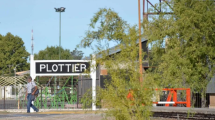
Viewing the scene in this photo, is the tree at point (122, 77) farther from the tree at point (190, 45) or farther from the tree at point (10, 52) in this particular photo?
the tree at point (10, 52)

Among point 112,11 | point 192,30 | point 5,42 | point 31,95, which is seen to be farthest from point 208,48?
point 5,42

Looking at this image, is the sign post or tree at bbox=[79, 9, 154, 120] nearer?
tree at bbox=[79, 9, 154, 120]

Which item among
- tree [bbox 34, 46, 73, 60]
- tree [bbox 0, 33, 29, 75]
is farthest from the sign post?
tree [bbox 0, 33, 29, 75]

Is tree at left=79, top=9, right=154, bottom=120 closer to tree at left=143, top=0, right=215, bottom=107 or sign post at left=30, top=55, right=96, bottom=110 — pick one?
tree at left=143, top=0, right=215, bottom=107

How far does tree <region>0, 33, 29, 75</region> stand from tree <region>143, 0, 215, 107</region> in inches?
3156

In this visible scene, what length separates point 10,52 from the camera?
4011 inches

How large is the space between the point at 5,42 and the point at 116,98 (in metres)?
92.8

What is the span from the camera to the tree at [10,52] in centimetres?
10000

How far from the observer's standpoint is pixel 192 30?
21.6 meters

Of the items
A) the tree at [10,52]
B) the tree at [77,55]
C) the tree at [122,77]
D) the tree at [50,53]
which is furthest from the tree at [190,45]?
the tree at [10,52]

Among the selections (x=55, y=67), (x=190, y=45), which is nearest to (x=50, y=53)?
(x=55, y=67)

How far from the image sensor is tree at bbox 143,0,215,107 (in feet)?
70.0

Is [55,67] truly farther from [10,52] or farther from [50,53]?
[10,52]

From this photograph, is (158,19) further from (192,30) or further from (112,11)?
(112,11)
